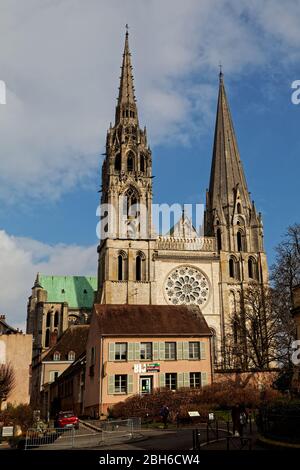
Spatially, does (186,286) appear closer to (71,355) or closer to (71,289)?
(71,355)

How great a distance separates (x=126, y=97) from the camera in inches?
3041

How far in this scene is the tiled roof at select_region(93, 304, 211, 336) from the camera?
34875 millimetres

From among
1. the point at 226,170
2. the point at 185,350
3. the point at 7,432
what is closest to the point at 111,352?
the point at 185,350

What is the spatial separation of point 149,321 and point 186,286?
28285mm

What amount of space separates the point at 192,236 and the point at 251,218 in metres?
8.52

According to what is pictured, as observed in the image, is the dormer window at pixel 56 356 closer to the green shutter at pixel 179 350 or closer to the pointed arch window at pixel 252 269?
the pointed arch window at pixel 252 269

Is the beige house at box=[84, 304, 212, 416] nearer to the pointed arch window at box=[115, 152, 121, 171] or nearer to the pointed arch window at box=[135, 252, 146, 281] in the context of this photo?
the pointed arch window at box=[135, 252, 146, 281]

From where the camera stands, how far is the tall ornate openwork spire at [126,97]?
7588 cm

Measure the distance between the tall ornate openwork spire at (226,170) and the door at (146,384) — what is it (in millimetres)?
38746

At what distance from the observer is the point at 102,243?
2601 inches

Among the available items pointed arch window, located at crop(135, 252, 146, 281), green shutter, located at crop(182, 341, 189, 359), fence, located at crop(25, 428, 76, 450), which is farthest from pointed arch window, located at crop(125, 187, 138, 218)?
fence, located at crop(25, 428, 76, 450)

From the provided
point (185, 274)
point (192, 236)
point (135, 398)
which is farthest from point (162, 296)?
point (135, 398)

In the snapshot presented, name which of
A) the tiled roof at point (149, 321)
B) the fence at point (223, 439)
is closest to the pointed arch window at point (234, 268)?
the tiled roof at point (149, 321)

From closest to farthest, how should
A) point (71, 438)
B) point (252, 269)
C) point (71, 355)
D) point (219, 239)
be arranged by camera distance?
point (71, 438), point (71, 355), point (252, 269), point (219, 239)
